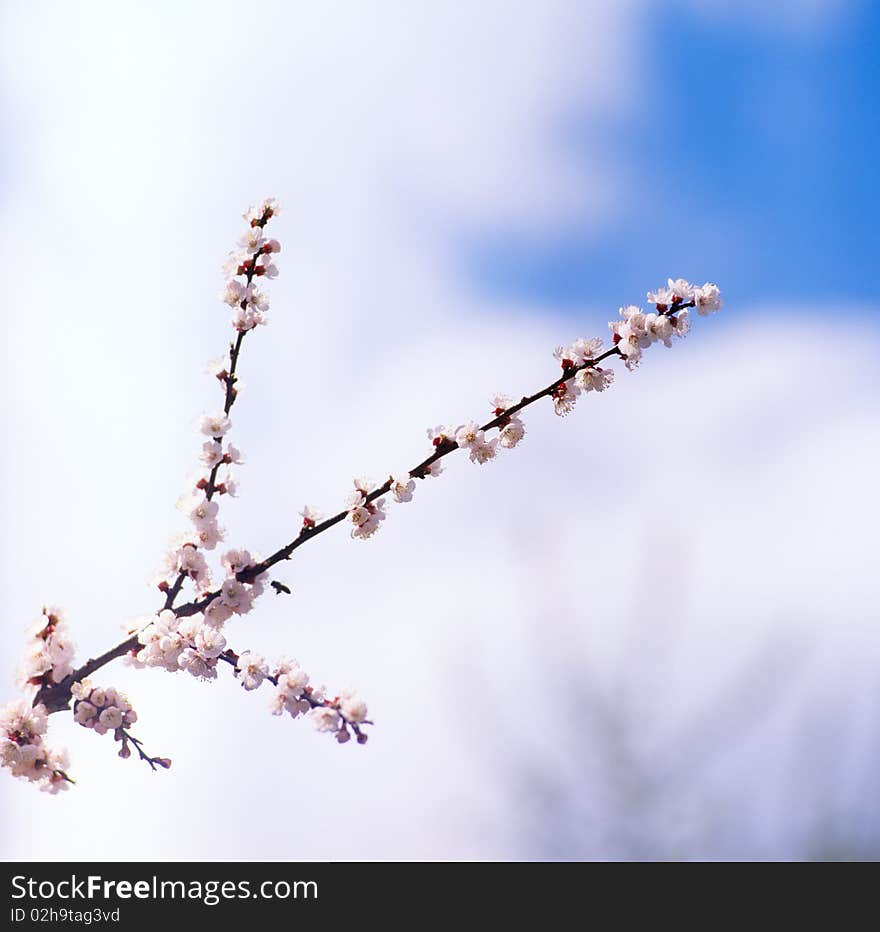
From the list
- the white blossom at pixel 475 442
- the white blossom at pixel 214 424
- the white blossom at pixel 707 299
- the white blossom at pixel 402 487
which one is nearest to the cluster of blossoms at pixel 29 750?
the white blossom at pixel 214 424

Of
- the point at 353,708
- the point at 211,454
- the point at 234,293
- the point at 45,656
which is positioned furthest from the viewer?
the point at 234,293

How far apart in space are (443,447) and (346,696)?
2.97ft

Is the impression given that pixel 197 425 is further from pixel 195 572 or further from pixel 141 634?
pixel 141 634

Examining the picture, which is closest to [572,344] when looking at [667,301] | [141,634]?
[667,301]

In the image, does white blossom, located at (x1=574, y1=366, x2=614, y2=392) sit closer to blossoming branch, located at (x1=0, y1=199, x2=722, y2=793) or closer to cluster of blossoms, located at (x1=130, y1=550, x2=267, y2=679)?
blossoming branch, located at (x1=0, y1=199, x2=722, y2=793)

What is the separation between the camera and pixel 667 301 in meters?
3.14

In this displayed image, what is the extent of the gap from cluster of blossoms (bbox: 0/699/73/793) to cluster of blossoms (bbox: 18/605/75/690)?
83mm

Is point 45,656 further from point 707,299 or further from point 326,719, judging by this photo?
point 707,299


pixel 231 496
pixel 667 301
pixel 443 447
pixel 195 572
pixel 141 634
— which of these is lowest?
pixel 141 634

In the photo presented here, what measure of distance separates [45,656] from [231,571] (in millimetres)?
604

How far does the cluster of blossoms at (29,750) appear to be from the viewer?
2.66m

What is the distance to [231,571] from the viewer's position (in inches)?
114

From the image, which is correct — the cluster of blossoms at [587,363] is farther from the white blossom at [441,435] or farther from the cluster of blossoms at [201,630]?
the cluster of blossoms at [201,630]

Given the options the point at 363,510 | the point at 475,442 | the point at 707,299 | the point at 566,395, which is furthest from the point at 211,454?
the point at 707,299
